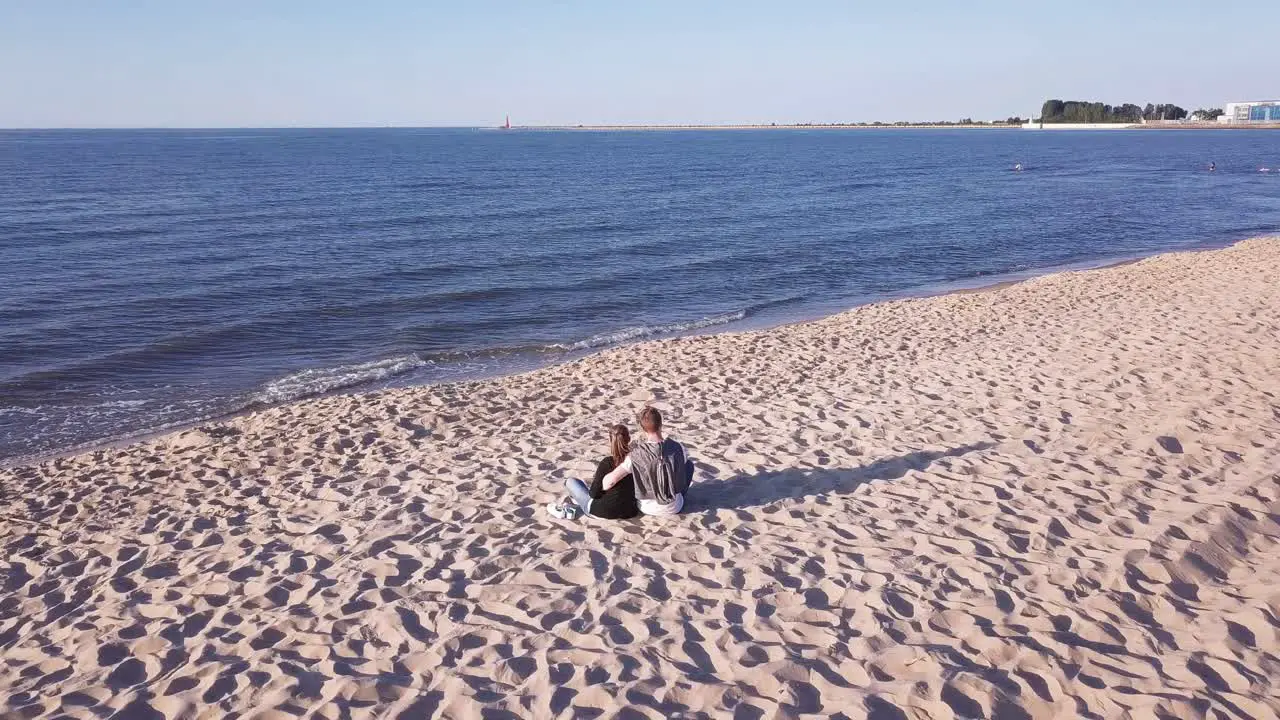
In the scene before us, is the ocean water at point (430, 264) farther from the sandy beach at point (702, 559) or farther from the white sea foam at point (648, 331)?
the sandy beach at point (702, 559)

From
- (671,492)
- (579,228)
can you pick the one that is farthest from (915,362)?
(579,228)

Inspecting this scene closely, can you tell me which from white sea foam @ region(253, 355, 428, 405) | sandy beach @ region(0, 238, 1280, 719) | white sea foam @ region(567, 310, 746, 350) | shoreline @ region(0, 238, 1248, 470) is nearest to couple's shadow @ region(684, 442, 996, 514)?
sandy beach @ region(0, 238, 1280, 719)

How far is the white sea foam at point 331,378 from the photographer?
13805mm

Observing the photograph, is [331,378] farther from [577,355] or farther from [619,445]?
[619,445]

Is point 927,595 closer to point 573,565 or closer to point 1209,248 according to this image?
point 573,565

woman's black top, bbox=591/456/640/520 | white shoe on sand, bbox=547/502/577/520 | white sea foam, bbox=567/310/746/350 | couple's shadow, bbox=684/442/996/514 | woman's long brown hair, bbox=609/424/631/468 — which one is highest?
woman's long brown hair, bbox=609/424/631/468

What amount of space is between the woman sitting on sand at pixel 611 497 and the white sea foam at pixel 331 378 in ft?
25.0

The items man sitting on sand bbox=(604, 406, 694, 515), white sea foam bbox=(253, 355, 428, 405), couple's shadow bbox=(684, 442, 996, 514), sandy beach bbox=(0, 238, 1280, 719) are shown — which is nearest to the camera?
sandy beach bbox=(0, 238, 1280, 719)

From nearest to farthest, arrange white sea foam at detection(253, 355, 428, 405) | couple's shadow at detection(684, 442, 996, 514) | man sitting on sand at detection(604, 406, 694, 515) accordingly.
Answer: man sitting on sand at detection(604, 406, 694, 515), couple's shadow at detection(684, 442, 996, 514), white sea foam at detection(253, 355, 428, 405)

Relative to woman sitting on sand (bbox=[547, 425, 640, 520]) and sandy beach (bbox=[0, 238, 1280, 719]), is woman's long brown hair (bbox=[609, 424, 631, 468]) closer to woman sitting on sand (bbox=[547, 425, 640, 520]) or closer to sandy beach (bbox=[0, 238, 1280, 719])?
woman sitting on sand (bbox=[547, 425, 640, 520])

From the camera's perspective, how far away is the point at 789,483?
829cm

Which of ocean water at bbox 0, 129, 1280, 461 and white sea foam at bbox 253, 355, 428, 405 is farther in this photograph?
ocean water at bbox 0, 129, 1280, 461

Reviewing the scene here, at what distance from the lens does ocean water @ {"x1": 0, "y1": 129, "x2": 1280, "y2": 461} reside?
49.9 ft

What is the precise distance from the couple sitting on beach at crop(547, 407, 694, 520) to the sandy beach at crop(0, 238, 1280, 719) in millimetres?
198
